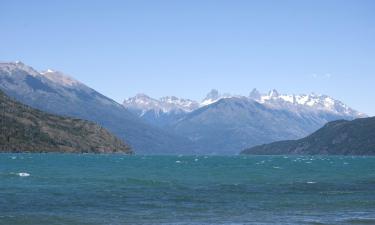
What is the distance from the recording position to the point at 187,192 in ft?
336

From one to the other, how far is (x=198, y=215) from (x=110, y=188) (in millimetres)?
39526

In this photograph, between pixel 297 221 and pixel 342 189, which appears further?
pixel 342 189

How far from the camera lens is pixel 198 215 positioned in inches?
2798


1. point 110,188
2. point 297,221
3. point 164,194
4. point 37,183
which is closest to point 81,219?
point 297,221

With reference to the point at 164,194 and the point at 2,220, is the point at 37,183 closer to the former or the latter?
the point at 164,194

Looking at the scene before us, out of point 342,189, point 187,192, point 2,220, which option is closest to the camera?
point 2,220

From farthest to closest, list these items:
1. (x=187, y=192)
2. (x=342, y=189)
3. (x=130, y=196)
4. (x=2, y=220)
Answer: (x=342, y=189) < (x=187, y=192) < (x=130, y=196) < (x=2, y=220)

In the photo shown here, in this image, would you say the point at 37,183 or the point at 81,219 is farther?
the point at 37,183

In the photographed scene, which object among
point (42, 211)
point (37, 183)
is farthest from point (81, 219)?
point (37, 183)

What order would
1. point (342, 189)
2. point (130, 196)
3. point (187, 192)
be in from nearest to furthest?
point (130, 196) → point (187, 192) → point (342, 189)

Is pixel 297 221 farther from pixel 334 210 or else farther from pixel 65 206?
pixel 65 206

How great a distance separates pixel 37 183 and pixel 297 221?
6409 cm

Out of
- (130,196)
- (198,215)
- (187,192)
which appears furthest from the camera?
(187,192)

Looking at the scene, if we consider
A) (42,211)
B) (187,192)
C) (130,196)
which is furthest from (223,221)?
(187,192)
